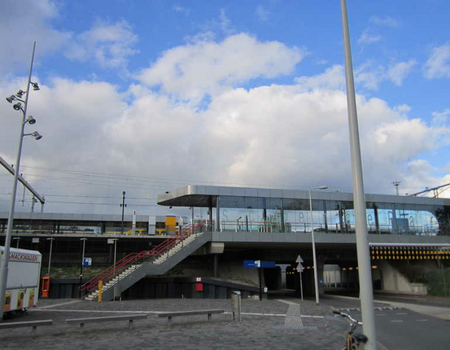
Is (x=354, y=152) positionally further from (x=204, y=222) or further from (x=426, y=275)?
(x=426, y=275)

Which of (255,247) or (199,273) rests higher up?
(255,247)

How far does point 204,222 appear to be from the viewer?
32.6 metres

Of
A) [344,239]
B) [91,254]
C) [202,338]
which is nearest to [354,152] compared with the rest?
[202,338]

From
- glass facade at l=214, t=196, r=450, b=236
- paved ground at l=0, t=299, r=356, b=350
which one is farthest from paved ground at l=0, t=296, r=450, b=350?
glass facade at l=214, t=196, r=450, b=236

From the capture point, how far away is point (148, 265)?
27.5 m

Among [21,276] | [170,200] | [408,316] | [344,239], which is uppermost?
[170,200]

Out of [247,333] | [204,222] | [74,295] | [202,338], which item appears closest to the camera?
[202,338]

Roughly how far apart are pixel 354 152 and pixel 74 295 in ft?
90.1

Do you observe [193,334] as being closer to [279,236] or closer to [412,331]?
[412,331]

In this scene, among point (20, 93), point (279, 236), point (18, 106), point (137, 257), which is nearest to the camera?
point (18, 106)

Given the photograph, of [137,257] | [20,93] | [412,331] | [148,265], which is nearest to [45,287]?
[137,257]

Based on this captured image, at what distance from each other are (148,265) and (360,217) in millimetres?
22152

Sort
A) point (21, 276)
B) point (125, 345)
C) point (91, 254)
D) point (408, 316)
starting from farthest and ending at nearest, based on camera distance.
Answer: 1. point (91, 254)
2. point (408, 316)
3. point (21, 276)
4. point (125, 345)

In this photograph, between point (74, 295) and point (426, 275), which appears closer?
point (74, 295)
